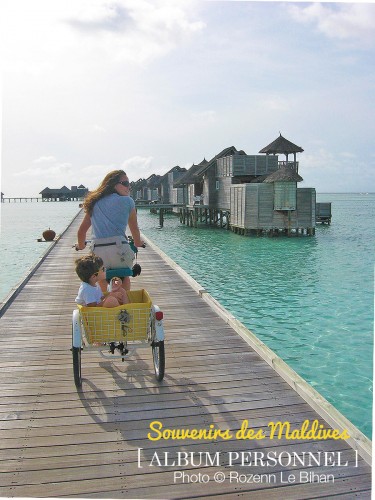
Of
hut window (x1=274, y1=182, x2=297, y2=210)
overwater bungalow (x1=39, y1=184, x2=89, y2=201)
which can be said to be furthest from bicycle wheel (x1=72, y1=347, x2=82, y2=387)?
overwater bungalow (x1=39, y1=184, x2=89, y2=201)

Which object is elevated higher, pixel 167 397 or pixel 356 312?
pixel 167 397

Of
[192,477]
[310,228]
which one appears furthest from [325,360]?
[310,228]

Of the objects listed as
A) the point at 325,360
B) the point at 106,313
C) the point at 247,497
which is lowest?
the point at 325,360

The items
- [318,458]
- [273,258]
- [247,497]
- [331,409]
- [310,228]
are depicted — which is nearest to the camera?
[247,497]

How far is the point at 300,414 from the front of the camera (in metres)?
5.00

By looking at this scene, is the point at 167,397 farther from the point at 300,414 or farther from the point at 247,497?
the point at 247,497

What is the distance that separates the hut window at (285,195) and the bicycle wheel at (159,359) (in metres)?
34.2

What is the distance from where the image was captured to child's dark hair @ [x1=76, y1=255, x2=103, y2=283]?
5.65 m

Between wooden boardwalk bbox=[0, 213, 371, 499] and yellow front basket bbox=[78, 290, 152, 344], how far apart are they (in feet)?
2.11

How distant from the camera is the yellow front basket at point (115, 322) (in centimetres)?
540

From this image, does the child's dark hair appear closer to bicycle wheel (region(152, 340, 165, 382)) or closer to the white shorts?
the white shorts

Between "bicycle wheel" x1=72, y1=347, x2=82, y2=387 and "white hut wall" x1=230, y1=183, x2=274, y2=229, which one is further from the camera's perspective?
"white hut wall" x1=230, y1=183, x2=274, y2=229

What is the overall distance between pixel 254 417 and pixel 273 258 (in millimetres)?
23569

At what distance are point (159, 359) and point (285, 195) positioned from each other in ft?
114
